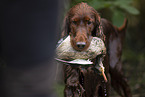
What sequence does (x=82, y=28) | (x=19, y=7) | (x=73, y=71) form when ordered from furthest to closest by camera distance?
(x=73, y=71) → (x=82, y=28) → (x=19, y=7)

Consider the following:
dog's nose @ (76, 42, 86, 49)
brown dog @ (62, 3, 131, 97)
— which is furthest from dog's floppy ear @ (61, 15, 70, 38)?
dog's nose @ (76, 42, 86, 49)

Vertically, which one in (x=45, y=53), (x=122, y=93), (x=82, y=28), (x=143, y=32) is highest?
(x=143, y=32)

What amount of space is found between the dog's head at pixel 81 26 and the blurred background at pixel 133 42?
946 mm

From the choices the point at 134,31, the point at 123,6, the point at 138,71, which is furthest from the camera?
the point at 134,31

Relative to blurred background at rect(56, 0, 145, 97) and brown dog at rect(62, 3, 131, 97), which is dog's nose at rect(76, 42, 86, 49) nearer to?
brown dog at rect(62, 3, 131, 97)

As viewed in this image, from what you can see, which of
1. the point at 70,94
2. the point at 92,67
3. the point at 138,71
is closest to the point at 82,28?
the point at 92,67

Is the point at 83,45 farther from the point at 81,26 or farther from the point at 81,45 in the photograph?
the point at 81,26

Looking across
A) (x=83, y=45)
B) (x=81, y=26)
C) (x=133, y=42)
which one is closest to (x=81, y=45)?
(x=83, y=45)

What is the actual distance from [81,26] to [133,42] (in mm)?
5816

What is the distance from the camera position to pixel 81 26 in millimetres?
2553

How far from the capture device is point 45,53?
2.57ft

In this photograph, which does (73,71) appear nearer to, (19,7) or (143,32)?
(19,7)

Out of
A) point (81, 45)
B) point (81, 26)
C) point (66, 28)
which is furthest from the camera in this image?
point (66, 28)

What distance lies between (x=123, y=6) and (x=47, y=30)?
3.46 metres
